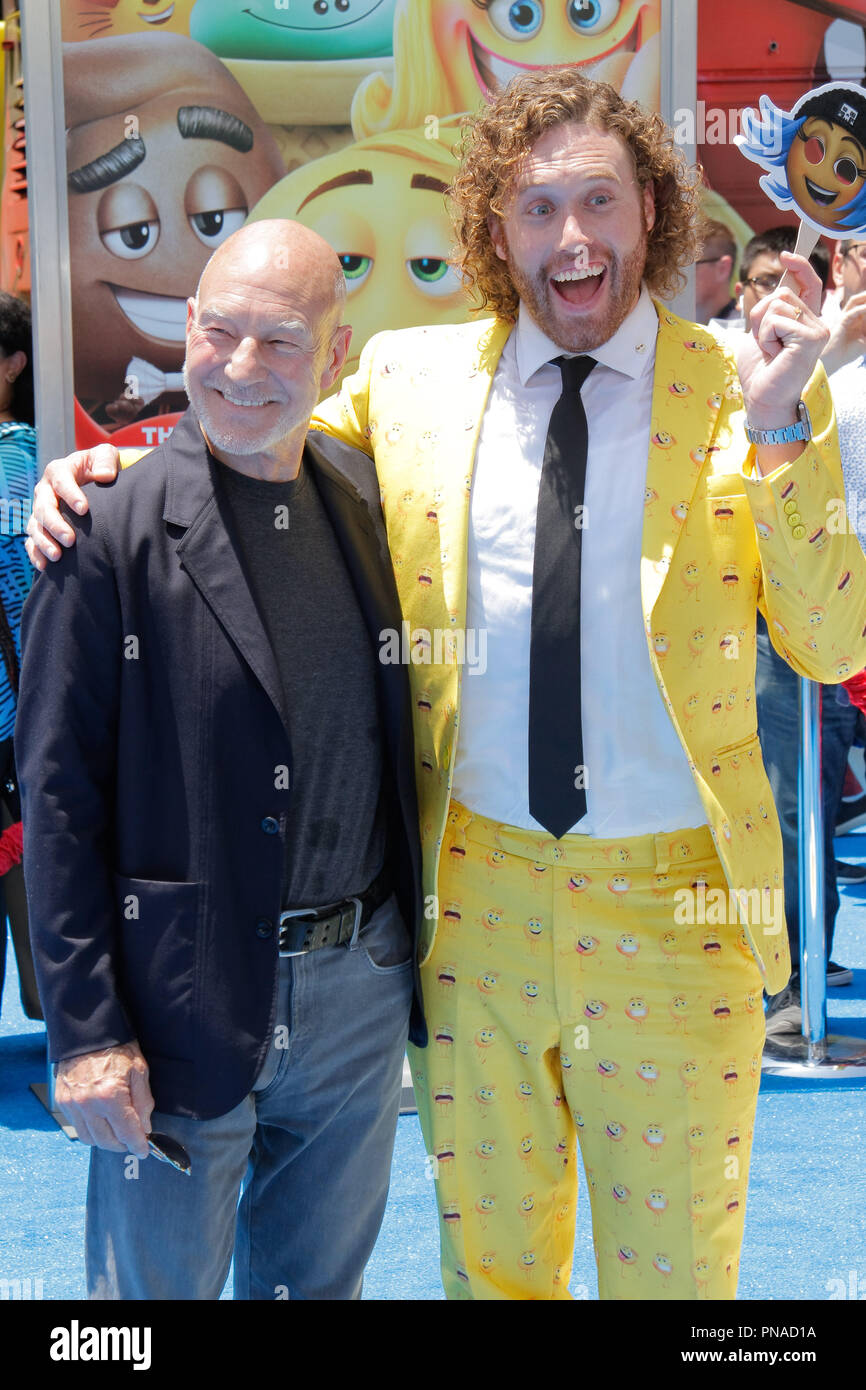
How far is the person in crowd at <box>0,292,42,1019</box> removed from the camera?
4.30 metres

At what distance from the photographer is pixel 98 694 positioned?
201 centimetres

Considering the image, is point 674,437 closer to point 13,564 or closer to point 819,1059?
point 13,564

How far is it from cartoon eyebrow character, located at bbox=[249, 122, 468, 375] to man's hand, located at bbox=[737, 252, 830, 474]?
185 cm

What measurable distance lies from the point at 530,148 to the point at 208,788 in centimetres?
116

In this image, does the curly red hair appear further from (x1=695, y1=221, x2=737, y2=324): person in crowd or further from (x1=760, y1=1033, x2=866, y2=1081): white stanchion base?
(x1=695, y1=221, x2=737, y2=324): person in crowd

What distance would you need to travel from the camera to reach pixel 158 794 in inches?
80.4

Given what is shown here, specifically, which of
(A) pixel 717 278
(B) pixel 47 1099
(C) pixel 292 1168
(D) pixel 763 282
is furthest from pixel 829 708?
(C) pixel 292 1168

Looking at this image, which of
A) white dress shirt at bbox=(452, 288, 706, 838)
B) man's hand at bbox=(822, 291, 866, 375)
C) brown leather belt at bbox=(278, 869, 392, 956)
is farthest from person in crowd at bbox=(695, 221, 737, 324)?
brown leather belt at bbox=(278, 869, 392, 956)

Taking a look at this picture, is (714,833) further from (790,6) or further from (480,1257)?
(790,6)

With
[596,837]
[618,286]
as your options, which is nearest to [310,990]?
[596,837]

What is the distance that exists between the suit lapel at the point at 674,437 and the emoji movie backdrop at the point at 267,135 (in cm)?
159

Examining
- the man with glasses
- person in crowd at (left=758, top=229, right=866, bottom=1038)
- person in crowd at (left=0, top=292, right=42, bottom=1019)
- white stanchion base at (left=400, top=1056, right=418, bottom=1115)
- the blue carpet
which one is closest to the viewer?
the blue carpet

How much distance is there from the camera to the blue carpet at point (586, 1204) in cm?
328

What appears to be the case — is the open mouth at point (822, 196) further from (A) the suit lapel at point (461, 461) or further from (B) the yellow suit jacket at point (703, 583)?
(A) the suit lapel at point (461, 461)
